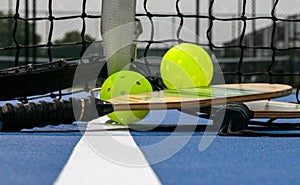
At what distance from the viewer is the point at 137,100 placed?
1651 millimetres

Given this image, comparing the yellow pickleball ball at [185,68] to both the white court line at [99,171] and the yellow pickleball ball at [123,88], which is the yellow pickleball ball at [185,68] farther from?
the white court line at [99,171]

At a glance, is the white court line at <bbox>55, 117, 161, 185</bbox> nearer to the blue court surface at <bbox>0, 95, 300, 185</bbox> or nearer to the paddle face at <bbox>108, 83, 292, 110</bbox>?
the blue court surface at <bbox>0, 95, 300, 185</bbox>

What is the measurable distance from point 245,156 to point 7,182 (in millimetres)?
558

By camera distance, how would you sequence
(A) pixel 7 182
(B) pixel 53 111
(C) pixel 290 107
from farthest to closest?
1. (C) pixel 290 107
2. (B) pixel 53 111
3. (A) pixel 7 182

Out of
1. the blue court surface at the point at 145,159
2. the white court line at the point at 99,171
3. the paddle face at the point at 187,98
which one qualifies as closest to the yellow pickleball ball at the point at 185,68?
the paddle face at the point at 187,98

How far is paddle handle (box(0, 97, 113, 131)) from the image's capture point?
1.45 meters

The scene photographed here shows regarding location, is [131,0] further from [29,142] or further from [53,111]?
[29,142]

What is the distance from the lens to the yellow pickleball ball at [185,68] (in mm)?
1984

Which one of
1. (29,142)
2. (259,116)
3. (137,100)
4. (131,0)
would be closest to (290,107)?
(259,116)

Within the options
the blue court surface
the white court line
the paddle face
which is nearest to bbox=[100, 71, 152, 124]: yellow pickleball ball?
the paddle face

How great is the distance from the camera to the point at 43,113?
1458mm

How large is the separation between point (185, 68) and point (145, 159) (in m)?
0.95

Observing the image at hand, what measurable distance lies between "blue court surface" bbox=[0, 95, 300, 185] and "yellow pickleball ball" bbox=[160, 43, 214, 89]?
439mm

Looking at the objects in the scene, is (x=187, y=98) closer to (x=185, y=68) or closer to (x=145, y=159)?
(x=185, y=68)
